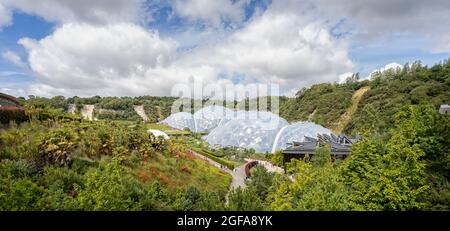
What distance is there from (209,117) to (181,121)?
611cm

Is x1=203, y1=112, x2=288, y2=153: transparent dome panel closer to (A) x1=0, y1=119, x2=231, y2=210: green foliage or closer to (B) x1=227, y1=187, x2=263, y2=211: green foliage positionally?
(A) x1=0, y1=119, x2=231, y2=210: green foliage

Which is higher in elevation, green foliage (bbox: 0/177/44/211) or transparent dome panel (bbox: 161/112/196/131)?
transparent dome panel (bbox: 161/112/196/131)

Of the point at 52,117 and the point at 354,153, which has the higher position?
the point at 52,117

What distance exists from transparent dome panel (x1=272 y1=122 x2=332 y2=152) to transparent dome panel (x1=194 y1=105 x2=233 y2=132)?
25.9m

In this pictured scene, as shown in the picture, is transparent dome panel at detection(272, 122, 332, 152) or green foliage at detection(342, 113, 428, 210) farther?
transparent dome panel at detection(272, 122, 332, 152)

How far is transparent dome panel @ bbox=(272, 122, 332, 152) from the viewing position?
36066mm

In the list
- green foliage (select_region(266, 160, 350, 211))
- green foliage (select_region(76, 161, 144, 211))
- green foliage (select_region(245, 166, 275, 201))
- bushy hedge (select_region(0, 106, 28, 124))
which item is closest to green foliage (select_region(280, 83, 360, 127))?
green foliage (select_region(245, 166, 275, 201))

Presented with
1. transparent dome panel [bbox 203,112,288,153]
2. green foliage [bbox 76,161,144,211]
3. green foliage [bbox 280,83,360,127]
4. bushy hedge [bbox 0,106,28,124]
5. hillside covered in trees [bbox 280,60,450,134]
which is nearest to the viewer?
green foliage [bbox 76,161,144,211]

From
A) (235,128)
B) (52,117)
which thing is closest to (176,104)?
(235,128)

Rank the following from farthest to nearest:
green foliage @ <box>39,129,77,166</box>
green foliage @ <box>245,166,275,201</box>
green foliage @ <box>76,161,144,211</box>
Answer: green foliage @ <box>245,166,275,201</box>
green foliage @ <box>39,129,77,166</box>
green foliage @ <box>76,161,144,211</box>

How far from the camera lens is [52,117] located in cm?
1889

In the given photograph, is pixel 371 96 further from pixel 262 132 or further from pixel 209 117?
pixel 209 117
